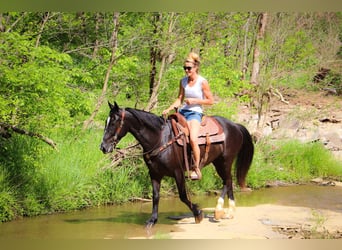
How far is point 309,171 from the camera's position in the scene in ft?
30.2

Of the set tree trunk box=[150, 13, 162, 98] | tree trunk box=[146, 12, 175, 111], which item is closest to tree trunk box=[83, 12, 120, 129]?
tree trunk box=[150, 13, 162, 98]

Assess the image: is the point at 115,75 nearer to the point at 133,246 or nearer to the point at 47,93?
the point at 47,93

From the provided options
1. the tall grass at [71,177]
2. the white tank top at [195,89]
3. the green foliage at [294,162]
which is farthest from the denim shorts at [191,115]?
the green foliage at [294,162]

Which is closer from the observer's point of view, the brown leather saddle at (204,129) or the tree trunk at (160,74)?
the brown leather saddle at (204,129)

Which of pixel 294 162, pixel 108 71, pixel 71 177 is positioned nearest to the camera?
pixel 71 177

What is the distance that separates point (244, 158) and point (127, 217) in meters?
1.58

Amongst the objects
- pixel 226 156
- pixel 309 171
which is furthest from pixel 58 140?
pixel 309 171

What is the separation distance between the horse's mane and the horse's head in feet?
0.47

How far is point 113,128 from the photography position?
546 centimetres

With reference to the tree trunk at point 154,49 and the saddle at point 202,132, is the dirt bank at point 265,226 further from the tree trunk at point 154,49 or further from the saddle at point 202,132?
the tree trunk at point 154,49

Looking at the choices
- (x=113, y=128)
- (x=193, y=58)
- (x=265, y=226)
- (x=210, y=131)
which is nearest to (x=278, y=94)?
(x=210, y=131)

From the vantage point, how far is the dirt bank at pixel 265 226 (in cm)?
551

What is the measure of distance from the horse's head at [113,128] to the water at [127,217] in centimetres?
89

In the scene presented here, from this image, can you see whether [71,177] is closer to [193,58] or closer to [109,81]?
[109,81]
